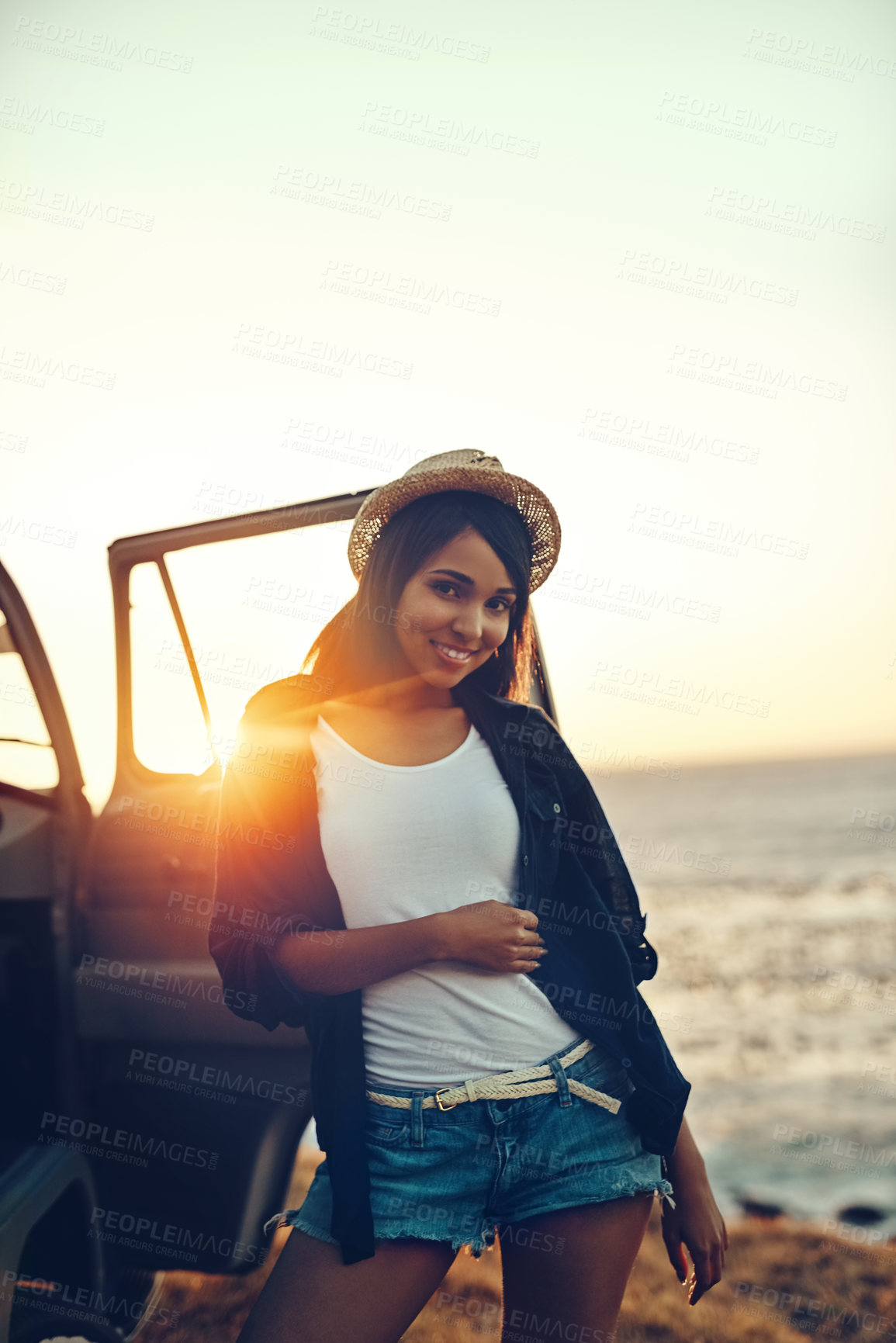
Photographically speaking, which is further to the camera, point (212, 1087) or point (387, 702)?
point (212, 1087)

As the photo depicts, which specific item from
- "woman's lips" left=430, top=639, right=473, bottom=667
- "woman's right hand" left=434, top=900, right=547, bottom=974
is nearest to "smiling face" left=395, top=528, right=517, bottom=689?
"woman's lips" left=430, top=639, right=473, bottom=667

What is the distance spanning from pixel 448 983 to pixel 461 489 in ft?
2.62

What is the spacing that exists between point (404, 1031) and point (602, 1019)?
12.7 inches

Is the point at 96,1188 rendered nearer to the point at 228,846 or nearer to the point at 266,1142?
the point at 266,1142

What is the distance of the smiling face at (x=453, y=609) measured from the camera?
1.41 metres

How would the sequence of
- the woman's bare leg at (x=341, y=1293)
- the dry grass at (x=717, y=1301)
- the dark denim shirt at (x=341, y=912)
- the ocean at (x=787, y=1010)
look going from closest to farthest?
1. the woman's bare leg at (x=341, y=1293)
2. the dark denim shirt at (x=341, y=912)
3. the dry grass at (x=717, y=1301)
4. the ocean at (x=787, y=1010)

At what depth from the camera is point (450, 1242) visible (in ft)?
4.02

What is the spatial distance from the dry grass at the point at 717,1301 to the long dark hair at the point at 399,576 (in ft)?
7.47

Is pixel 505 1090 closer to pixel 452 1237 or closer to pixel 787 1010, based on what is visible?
pixel 452 1237

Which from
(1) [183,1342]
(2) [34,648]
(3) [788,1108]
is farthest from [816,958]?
(2) [34,648]

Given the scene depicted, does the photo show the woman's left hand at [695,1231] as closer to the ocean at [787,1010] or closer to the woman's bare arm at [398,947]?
the woman's bare arm at [398,947]

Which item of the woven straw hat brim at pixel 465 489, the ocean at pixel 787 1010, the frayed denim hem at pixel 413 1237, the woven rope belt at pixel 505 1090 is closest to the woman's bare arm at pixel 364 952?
the woven rope belt at pixel 505 1090

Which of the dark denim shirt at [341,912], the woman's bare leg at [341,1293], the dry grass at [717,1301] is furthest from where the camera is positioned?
the dry grass at [717,1301]

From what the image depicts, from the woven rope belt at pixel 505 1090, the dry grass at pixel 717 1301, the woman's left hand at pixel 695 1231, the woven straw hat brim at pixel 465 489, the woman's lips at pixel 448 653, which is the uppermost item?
the woven straw hat brim at pixel 465 489
